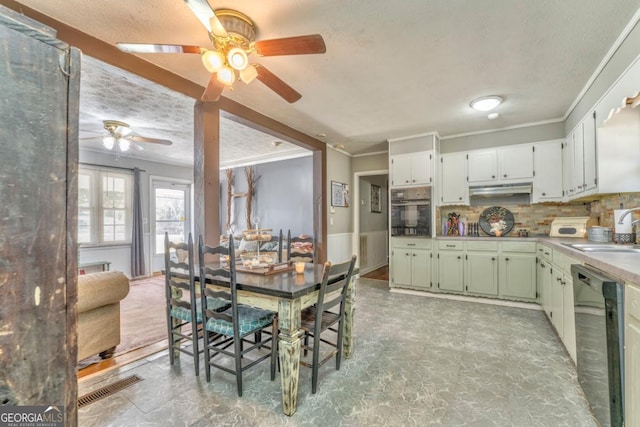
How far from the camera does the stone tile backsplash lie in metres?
3.37

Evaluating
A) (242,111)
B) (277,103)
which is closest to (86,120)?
(242,111)

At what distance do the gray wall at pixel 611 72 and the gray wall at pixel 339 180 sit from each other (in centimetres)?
326

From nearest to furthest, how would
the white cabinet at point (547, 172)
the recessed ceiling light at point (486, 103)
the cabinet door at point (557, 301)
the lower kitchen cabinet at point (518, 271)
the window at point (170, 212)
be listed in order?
the cabinet door at point (557, 301)
the recessed ceiling light at point (486, 103)
the lower kitchen cabinet at point (518, 271)
the white cabinet at point (547, 172)
the window at point (170, 212)

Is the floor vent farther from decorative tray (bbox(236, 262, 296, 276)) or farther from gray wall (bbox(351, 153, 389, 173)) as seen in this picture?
gray wall (bbox(351, 153, 389, 173))

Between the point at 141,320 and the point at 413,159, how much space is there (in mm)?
4262

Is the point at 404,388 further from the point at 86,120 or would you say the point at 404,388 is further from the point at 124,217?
the point at 124,217

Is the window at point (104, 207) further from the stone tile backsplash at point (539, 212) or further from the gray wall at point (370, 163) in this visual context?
the stone tile backsplash at point (539, 212)

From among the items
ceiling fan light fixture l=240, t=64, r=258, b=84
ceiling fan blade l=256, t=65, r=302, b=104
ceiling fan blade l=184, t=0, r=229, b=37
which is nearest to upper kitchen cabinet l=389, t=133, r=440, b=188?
ceiling fan blade l=256, t=65, r=302, b=104

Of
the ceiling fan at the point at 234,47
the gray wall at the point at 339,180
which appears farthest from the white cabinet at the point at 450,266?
the ceiling fan at the point at 234,47

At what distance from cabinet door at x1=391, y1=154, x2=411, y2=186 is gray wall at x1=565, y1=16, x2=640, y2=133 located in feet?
6.63

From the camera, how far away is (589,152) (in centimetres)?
279

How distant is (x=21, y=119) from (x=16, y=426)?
721 millimetres

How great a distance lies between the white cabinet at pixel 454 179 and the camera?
4402mm

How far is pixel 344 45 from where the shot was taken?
2.21 metres
